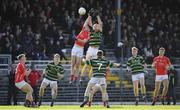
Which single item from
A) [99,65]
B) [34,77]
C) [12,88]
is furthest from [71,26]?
[99,65]

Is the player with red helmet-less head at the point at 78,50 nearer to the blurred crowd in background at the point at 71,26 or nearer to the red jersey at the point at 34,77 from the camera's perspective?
the red jersey at the point at 34,77

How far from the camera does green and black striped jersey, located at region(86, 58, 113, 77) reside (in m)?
26.2

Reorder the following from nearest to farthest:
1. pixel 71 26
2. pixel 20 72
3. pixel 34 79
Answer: pixel 20 72, pixel 34 79, pixel 71 26

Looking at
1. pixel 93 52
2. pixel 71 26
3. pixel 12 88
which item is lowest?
pixel 12 88

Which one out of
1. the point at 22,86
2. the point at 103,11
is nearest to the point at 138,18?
the point at 103,11

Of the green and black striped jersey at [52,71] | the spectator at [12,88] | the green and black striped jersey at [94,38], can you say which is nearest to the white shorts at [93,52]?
the green and black striped jersey at [94,38]

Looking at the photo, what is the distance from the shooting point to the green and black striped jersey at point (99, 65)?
2622 centimetres

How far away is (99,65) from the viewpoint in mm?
26281

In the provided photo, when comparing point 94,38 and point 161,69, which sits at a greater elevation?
point 94,38

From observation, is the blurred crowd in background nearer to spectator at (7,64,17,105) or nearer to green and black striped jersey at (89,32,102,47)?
spectator at (7,64,17,105)

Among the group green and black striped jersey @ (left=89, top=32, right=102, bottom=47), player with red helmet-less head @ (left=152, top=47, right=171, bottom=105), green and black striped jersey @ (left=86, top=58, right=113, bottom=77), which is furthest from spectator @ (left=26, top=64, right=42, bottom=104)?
player with red helmet-less head @ (left=152, top=47, right=171, bottom=105)

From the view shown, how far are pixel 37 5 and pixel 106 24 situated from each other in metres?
3.96

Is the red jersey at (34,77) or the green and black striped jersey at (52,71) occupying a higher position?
the green and black striped jersey at (52,71)

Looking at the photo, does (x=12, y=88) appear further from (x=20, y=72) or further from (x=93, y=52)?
(x=93, y=52)
